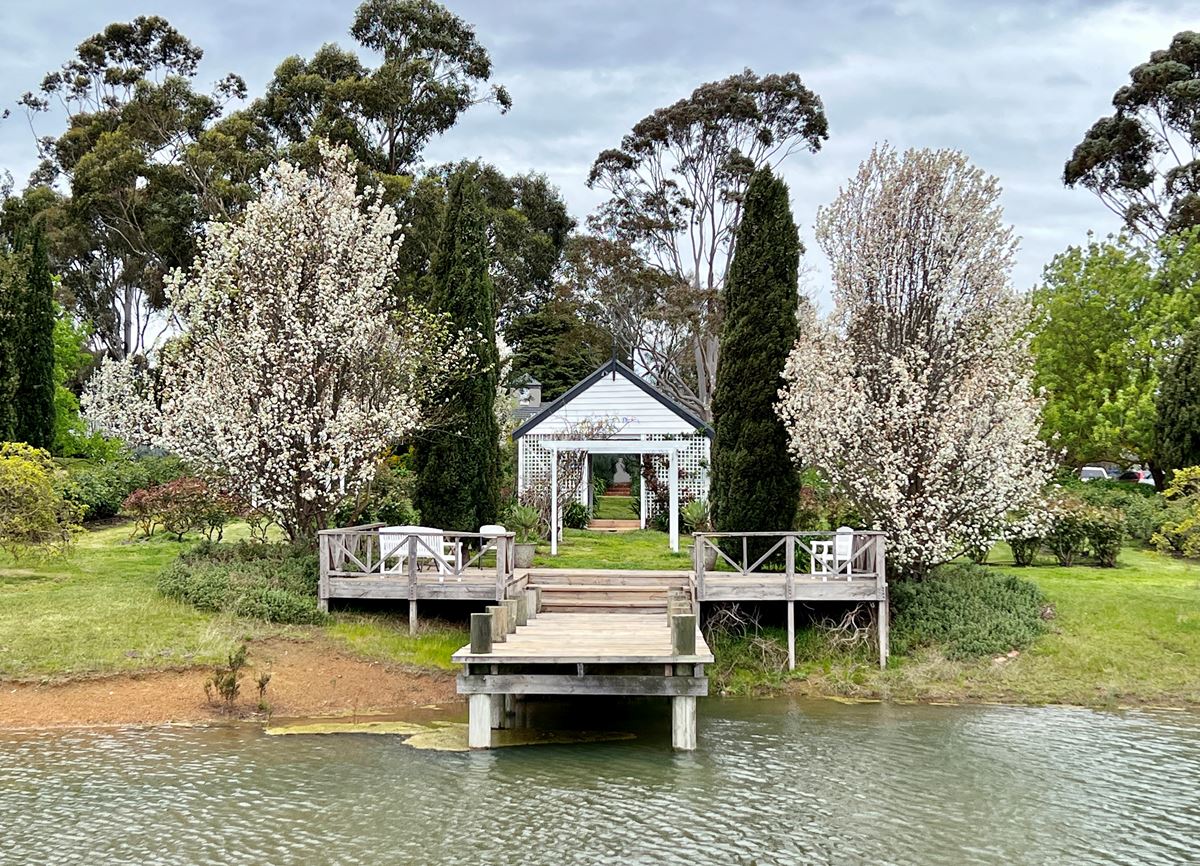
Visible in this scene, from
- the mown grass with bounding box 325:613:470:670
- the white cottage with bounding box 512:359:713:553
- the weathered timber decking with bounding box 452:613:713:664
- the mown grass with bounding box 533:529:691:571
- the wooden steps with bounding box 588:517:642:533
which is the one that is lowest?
the mown grass with bounding box 325:613:470:670

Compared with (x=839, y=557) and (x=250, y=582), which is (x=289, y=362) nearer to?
(x=250, y=582)

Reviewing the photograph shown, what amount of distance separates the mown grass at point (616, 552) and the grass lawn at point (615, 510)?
13.2 feet

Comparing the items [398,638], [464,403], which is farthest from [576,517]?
[398,638]

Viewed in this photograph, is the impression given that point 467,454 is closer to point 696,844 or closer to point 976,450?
point 976,450

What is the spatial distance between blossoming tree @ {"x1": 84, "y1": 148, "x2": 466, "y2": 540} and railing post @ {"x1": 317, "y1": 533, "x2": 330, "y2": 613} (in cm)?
153

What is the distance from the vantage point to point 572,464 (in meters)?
27.2

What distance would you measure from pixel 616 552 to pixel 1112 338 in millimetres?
18744

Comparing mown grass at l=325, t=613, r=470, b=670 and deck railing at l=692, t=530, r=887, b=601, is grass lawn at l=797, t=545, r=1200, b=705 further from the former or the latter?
mown grass at l=325, t=613, r=470, b=670

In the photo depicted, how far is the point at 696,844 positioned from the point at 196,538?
17.7m

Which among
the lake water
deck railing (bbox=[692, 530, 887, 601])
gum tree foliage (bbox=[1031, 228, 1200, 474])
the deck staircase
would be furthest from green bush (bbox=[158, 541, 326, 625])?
gum tree foliage (bbox=[1031, 228, 1200, 474])

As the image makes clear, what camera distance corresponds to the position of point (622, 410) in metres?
24.3

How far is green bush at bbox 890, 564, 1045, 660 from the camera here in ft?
49.6

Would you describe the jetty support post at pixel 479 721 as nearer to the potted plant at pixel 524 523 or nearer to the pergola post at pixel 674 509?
the pergola post at pixel 674 509

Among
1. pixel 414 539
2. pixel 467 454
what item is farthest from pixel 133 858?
pixel 467 454
